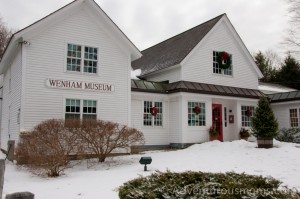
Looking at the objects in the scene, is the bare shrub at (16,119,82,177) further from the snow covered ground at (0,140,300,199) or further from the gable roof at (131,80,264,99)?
the gable roof at (131,80,264,99)

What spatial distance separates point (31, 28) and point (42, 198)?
29.5 ft

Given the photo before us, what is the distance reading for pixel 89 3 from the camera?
14906mm

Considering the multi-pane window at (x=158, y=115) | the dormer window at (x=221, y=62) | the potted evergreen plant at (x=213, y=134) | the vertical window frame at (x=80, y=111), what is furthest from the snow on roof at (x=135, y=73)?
the vertical window frame at (x=80, y=111)

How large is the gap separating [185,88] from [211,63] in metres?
3.52

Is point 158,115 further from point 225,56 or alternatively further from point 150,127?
point 225,56

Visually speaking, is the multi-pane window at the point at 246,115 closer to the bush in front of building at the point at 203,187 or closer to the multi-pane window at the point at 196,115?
the multi-pane window at the point at 196,115

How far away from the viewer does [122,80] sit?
622 inches

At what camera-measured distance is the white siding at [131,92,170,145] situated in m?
17.0

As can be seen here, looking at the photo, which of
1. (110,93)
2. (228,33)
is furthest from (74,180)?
(228,33)

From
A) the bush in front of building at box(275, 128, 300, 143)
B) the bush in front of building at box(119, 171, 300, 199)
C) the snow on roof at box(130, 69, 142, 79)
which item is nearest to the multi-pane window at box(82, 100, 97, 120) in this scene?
the snow on roof at box(130, 69, 142, 79)

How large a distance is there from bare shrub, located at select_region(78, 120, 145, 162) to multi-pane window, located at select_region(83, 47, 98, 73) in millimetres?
3953

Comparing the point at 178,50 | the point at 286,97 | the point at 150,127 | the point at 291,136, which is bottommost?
the point at 291,136

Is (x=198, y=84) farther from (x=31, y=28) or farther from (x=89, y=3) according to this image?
(x=31, y=28)

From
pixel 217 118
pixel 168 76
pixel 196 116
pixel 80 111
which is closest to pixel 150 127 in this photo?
pixel 196 116
